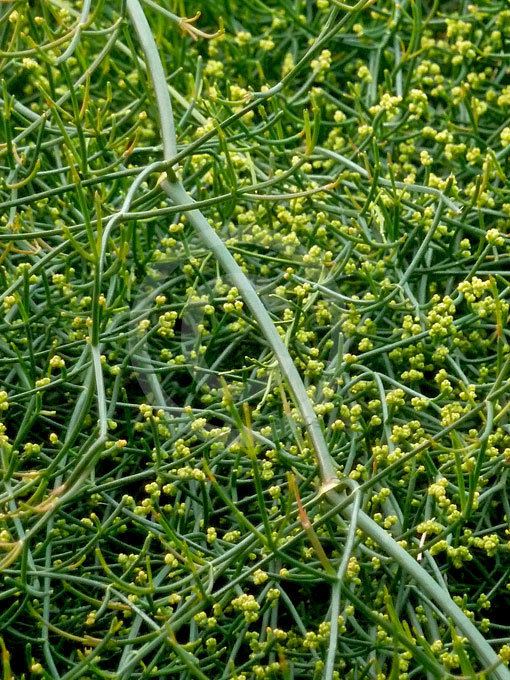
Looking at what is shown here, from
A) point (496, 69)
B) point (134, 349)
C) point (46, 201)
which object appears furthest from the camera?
point (496, 69)

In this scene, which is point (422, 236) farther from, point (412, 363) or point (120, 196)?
point (120, 196)

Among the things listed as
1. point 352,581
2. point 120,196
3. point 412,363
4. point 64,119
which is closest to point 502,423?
point 412,363

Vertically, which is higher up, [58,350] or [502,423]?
[58,350]

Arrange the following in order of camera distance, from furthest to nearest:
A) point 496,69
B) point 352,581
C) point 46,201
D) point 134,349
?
1. point 496,69
2. point 46,201
3. point 134,349
4. point 352,581

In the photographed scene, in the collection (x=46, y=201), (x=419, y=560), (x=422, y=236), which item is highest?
Answer: (x=46, y=201)

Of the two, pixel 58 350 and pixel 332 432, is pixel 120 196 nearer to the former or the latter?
→ pixel 58 350

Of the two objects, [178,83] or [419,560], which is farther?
[178,83]
